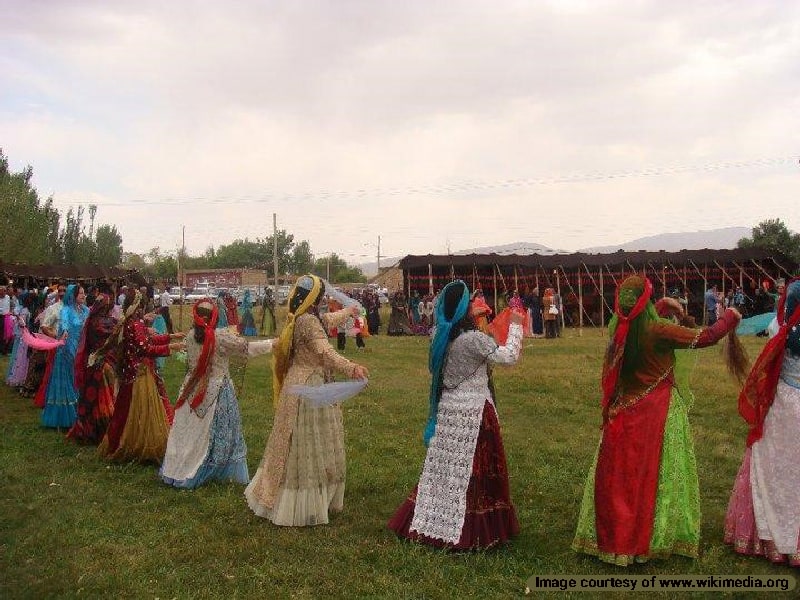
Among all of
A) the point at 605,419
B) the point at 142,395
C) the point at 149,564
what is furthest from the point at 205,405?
the point at 605,419

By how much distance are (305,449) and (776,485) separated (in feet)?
11.2

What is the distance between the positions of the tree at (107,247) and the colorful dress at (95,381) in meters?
47.9

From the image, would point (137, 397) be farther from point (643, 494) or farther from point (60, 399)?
point (643, 494)

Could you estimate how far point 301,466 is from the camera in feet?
19.2

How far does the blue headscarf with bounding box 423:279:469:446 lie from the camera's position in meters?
5.25

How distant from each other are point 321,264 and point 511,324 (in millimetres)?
78974

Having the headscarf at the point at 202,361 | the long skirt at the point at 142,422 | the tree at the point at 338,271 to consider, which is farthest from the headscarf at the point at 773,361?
the tree at the point at 338,271

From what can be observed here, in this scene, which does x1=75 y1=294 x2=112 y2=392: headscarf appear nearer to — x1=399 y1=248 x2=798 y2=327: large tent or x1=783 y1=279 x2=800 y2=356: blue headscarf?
x1=783 y1=279 x2=800 y2=356: blue headscarf

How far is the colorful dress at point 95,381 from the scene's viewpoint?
28.8 ft

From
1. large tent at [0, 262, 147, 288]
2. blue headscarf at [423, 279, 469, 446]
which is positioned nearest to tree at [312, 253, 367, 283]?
large tent at [0, 262, 147, 288]

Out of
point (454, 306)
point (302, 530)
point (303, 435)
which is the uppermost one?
point (454, 306)

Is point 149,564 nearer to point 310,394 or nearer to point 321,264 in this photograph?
point 310,394

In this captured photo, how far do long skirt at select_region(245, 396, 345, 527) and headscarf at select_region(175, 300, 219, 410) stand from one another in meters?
1.17

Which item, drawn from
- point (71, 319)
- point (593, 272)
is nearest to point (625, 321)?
point (71, 319)
